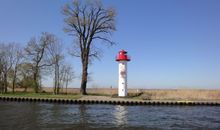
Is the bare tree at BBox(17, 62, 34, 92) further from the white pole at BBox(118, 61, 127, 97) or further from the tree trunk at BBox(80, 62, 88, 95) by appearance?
the white pole at BBox(118, 61, 127, 97)

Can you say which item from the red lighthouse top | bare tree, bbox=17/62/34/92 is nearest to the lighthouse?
the red lighthouse top

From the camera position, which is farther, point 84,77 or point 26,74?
point 26,74

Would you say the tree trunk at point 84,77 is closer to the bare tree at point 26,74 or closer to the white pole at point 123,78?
the white pole at point 123,78

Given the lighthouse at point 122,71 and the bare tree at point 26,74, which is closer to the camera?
the lighthouse at point 122,71

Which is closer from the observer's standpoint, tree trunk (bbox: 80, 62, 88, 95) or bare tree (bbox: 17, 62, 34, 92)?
tree trunk (bbox: 80, 62, 88, 95)

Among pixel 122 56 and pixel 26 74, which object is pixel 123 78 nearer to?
pixel 122 56

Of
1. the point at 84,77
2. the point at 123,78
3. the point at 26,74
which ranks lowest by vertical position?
the point at 123,78

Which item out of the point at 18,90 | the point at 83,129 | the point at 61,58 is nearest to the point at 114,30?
the point at 61,58

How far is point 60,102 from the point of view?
44219 mm

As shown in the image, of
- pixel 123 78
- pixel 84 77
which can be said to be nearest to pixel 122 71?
pixel 123 78

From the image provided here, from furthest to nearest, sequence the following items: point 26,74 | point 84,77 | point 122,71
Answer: point 26,74, point 84,77, point 122,71

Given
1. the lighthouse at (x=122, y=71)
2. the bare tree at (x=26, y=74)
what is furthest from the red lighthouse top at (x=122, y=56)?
the bare tree at (x=26, y=74)

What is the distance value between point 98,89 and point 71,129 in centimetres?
4676

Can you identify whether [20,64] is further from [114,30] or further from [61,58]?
[114,30]
